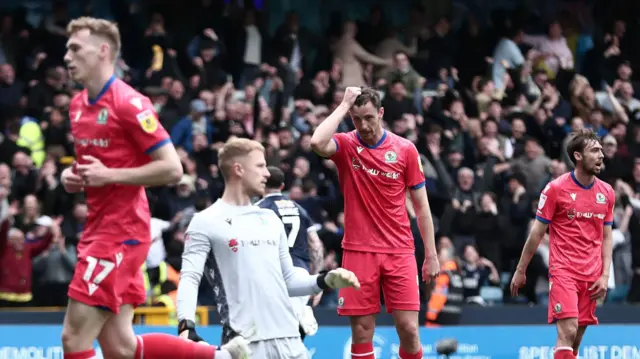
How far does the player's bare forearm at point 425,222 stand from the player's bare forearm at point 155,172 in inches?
131

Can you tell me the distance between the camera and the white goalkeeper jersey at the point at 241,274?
7516 mm

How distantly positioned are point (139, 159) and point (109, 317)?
0.93 m

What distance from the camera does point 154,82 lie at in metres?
18.6

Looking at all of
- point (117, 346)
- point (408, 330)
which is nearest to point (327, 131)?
point (408, 330)

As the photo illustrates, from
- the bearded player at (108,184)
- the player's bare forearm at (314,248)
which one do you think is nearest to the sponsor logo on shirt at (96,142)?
the bearded player at (108,184)

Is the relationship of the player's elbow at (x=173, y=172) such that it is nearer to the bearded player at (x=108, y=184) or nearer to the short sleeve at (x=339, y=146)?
the bearded player at (x=108, y=184)

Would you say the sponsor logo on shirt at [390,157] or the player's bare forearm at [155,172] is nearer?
the player's bare forearm at [155,172]

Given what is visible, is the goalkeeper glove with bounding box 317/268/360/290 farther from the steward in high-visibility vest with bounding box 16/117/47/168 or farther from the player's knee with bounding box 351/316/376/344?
the steward in high-visibility vest with bounding box 16/117/47/168

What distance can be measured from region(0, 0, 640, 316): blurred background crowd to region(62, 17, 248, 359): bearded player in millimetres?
8104

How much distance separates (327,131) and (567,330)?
2.93 metres

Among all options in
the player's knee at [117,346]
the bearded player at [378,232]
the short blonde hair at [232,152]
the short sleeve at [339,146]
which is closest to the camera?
the player's knee at [117,346]

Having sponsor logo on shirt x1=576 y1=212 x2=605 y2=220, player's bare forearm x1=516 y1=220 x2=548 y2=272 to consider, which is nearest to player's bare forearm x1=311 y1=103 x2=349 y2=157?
player's bare forearm x1=516 y1=220 x2=548 y2=272

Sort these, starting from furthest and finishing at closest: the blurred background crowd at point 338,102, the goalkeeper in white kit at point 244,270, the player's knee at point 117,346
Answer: the blurred background crowd at point 338,102 → the goalkeeper in white kit at point 244,270 → the player's knee at point 117,346

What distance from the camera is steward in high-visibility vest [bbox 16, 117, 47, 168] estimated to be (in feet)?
55.8
